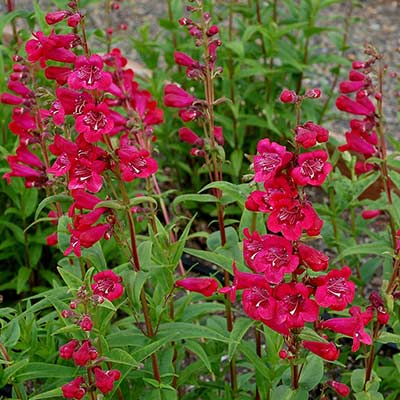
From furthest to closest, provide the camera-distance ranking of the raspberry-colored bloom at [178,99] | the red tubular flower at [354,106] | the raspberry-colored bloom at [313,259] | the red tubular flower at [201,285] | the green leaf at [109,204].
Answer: the red tubular flower at [354,106], the raspberry-colored bloom at [178,99], the red tubular flower at [201,285], the green leaf at [109,204], the raspberry-colored bloom at [313,259]

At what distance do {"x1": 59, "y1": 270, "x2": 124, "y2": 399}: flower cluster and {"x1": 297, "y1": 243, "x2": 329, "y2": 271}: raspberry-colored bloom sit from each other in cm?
60

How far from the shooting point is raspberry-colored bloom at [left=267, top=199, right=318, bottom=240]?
7.85ft

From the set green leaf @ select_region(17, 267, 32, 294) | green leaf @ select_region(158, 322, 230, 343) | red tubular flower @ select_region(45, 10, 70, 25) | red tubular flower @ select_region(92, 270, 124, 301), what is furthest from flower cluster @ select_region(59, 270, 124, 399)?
green leaf @ select_region(17, 267, 32, 294)

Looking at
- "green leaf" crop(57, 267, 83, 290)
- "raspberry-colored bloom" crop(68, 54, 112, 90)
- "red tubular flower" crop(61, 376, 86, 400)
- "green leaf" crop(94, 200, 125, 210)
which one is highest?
"raspberry-colored bloom" crop(68, 54, 112, 90)

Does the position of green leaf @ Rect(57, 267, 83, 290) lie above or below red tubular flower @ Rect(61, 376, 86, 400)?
above

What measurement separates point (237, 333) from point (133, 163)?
27.2 inches

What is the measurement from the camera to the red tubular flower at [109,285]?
8.97 ft

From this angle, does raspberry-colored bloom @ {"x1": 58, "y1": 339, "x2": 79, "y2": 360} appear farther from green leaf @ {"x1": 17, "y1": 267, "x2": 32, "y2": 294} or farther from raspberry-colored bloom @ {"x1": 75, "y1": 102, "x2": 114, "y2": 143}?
green leaf @ {"x1": 17, "y1": 267, "x2": 32, "y2": 294}

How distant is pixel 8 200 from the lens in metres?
4.83

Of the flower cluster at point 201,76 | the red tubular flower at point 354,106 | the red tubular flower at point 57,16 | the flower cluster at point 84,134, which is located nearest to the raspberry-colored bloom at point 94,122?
the flower cluster at point 84,134

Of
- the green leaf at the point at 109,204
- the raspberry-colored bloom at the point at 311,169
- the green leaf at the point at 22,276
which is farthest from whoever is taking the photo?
the green leaf at the point at 22,276

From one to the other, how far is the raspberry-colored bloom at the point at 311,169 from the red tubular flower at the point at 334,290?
32 cm

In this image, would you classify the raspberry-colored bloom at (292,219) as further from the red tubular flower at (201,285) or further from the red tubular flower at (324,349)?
the red tubular flower at (201,285)

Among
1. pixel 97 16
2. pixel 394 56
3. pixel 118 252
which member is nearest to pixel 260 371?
pixel 118 252
